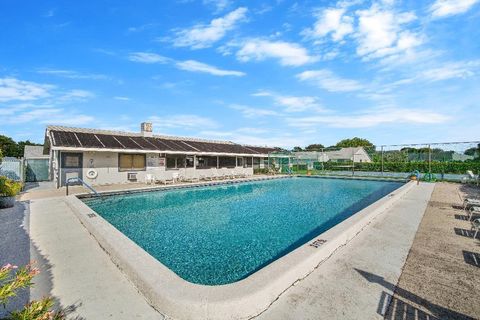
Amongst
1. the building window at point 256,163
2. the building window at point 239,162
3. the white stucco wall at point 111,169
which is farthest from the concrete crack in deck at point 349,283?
the building window at point 256,163

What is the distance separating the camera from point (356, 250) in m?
5.30

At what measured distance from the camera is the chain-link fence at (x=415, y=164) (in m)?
21.1

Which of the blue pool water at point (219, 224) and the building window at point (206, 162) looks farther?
the building window at point (206, 162)

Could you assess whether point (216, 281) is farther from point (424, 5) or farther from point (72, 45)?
point (72, 45)

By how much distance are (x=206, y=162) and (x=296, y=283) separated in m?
19.3

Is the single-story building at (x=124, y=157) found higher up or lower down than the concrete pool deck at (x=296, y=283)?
higher up

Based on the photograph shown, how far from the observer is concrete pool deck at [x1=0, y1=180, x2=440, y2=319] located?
3.21m

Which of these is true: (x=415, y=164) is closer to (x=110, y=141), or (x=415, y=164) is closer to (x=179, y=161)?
(x=179, y=161)

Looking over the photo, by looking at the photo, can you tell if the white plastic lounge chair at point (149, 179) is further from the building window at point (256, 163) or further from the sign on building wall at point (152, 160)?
the building window at point (256, 163)

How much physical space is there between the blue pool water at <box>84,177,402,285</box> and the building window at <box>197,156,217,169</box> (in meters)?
7.26

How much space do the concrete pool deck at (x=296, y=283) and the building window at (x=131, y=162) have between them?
36.1 ft

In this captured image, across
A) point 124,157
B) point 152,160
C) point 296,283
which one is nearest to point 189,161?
point 152,160

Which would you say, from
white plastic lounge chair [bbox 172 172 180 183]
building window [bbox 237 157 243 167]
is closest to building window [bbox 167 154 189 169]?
white plastic lounge chair [bbox 172 172 180 183]

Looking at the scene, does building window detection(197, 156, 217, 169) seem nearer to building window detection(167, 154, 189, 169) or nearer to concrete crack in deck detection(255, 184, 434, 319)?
building window detection(167, 154, 189, 169)
